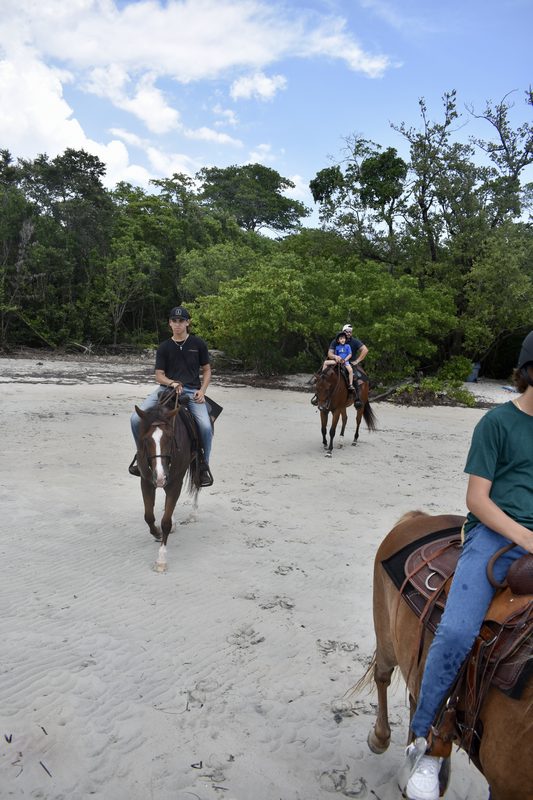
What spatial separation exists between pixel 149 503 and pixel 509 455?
4389 millimetres

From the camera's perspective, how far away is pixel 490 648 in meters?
2.25

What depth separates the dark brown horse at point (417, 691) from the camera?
2.06 meters

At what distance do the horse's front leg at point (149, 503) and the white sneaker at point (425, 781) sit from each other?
13.1 feet

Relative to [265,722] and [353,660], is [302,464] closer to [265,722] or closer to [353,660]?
[353,660]

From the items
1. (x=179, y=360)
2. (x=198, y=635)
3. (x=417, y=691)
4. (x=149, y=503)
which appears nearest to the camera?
(x=417, y=691)

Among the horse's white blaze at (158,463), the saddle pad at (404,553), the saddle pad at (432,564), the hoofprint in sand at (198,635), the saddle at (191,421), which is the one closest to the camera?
the saddle pad at (432,564)

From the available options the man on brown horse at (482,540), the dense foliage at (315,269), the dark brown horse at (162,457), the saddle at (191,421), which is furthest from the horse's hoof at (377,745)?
the dense foliage at (315,269)

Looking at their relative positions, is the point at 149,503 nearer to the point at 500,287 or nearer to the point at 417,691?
the point at 417,691

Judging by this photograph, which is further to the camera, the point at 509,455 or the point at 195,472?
the point at 195,472

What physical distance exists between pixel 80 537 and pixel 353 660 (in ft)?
11.4

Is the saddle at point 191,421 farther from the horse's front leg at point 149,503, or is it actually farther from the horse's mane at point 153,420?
the horse's front leg at point 149,503

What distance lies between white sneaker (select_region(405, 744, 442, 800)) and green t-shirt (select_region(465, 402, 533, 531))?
1.12 metres

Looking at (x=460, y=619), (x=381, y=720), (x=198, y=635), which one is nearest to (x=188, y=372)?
(x=198, y=635)

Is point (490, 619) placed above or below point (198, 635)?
above
